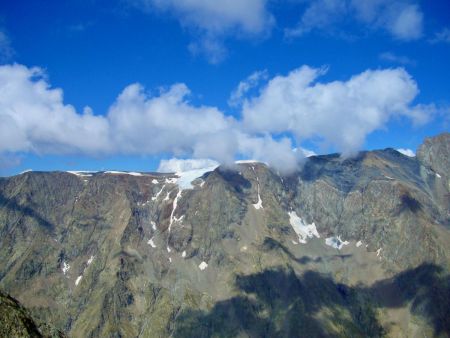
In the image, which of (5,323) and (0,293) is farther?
(0,293)

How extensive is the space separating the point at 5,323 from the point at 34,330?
5453mm

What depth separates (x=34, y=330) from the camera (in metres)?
82.8

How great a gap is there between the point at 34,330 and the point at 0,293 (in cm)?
1050

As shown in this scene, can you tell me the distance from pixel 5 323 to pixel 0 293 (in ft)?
29.5

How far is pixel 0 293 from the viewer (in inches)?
3410

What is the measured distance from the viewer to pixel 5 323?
261ft

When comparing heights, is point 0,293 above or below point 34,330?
above
